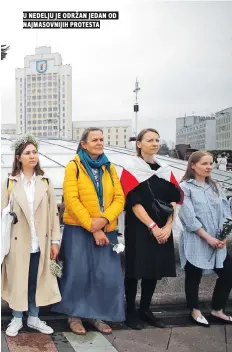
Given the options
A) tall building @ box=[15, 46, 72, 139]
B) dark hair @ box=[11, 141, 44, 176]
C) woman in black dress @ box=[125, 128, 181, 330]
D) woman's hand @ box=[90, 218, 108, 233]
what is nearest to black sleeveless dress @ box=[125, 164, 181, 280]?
woman in black dress @ box=[125, 128, 181, 330]

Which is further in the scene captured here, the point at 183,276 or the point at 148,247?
the point at 183,276

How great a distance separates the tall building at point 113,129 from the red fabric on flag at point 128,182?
1.34 feet

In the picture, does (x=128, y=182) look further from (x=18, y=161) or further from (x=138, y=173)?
(x=18, y=161)

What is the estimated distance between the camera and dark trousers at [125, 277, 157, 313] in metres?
2.35

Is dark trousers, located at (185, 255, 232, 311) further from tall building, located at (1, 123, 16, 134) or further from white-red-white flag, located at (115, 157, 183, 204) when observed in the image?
tall building, located at (1, 123, 16, 134)

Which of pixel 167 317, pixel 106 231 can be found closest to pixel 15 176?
pixel 106 231

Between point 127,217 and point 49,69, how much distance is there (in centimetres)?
114

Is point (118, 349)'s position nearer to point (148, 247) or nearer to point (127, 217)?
point (148, 247)

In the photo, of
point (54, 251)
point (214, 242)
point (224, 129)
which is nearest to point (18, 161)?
point (54, 251)

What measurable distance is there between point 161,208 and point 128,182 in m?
0.24

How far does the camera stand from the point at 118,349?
207 centimetres

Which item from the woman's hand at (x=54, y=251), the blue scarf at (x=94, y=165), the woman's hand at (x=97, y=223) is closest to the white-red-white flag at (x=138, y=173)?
the blue scarf at (x=94, y=165)

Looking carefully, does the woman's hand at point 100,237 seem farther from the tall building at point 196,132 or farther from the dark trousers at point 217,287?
the tall building at point 196,132

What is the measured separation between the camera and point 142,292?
2.37 metres
